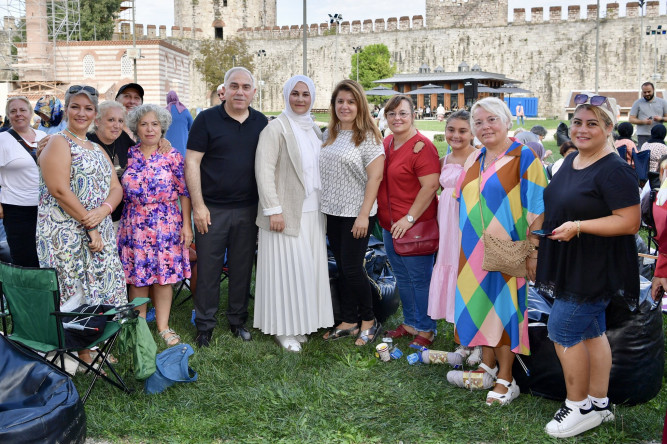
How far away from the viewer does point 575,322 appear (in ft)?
9.62

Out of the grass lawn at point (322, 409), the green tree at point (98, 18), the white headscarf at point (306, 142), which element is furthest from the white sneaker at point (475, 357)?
the green tree at point (98, 18)

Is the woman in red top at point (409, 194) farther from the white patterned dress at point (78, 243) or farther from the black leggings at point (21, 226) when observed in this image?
the black leggings at point (21, 226)

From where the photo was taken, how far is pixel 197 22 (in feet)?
161

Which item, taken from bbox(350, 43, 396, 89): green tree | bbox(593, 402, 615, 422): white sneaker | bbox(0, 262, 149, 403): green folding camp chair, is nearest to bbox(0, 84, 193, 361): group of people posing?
bbox(0, 262, 149, 403): green folding camp chair

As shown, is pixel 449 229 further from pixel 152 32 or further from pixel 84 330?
pixel 152 32

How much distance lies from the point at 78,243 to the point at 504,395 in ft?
8.61

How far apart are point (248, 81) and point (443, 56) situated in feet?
136

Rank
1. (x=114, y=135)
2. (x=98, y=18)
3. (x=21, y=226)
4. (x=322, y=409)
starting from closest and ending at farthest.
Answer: (x=322, y=409) → (x=114, y=135) → (x=21, y=226) → (x=98, y=18)

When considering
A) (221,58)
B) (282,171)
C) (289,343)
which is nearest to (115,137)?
(282,171)

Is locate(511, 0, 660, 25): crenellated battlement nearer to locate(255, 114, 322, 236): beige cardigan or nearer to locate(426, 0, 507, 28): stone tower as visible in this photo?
locate(426, 0, 507, 28): stone tower

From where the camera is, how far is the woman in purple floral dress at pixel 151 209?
4.15 m

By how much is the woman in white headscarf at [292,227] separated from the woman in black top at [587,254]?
1.72m

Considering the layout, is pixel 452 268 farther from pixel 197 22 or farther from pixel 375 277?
pixel 197 22

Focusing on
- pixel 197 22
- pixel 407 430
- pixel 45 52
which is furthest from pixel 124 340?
pixel 197 22
